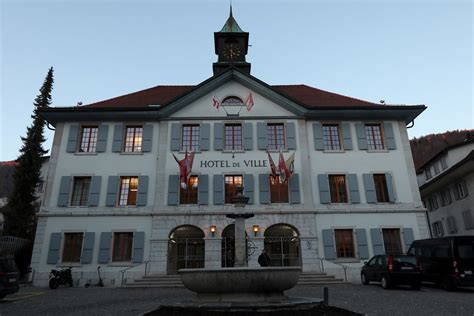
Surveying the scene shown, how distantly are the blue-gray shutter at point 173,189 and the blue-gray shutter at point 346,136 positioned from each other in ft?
32.5

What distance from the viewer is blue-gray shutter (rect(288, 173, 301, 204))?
17797 millimetres

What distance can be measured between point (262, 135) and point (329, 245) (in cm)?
708

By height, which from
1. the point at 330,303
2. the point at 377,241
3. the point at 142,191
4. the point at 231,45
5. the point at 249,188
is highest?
the point at 231,45

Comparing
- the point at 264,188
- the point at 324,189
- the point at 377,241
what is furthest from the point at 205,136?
the point at 377,241

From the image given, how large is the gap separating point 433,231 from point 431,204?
7.36ft

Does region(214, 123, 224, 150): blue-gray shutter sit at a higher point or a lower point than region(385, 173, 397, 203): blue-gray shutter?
higher

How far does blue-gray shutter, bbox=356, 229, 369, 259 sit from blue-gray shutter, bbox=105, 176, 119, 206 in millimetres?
13133

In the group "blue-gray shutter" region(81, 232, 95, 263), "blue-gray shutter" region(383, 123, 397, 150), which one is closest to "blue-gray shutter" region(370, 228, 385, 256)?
"blue-gray shutter" region(383, 123, 397, 150)

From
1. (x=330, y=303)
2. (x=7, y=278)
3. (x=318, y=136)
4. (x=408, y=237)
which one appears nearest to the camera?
(x=330, y=303)

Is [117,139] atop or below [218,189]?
atop

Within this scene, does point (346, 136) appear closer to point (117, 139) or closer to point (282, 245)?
point (282, 245)

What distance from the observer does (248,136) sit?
752 inches

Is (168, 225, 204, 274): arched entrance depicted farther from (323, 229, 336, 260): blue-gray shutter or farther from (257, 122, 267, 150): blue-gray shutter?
(323, 229, 336, 260): blue-gray shutter

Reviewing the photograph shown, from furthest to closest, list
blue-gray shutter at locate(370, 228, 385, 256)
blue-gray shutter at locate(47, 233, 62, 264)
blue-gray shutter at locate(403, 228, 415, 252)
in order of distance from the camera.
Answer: blue-gray shutter at locate(403, 228, 415, 252)
blue-gray shutter at locate(370, 228, 385, 256)
blue-gray shutter at locate(47, 233, 62, 264)
